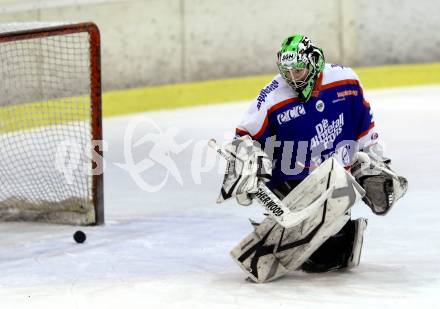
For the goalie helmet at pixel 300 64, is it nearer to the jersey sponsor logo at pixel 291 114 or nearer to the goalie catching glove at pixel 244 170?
the jersey sponsor logo at pixel 291 114

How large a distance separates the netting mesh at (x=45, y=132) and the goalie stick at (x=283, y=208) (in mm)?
1682

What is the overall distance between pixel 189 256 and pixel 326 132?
0.93 m

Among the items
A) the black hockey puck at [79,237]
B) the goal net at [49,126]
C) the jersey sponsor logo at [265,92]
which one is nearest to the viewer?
the jersey sponsor logo at [265,92]

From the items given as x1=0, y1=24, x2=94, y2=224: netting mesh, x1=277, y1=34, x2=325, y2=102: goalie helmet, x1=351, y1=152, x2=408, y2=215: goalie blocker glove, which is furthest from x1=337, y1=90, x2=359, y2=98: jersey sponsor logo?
x1=0, y1=24, x2=94, y2=224: netting mesh

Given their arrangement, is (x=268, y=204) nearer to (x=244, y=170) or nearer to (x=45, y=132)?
(x=244, y=170)

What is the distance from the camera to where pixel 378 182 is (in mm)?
4711

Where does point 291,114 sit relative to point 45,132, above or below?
above

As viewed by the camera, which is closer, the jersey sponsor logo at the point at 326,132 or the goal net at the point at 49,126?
the jersey sponsor logo at the point at 326,132

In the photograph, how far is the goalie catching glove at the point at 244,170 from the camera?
447 cm

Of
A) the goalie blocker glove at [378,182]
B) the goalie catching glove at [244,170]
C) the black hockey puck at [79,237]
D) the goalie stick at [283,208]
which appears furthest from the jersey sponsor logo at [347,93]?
the black hockey puck at [79,237]

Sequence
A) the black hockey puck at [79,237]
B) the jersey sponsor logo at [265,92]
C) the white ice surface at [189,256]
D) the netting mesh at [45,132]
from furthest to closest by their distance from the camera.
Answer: the netting mesh at [45,132] < the black hockey puck at [79,237] < the jersey sponsor logo at [265,92] < the white ice surface at [189,256]

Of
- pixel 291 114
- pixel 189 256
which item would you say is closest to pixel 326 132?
pixel 291 114

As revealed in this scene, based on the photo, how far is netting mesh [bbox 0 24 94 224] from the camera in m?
6.13

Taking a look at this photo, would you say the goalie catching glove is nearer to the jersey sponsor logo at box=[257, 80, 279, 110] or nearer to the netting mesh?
the jersey sponsor logo at box=[257, 80, 279, 110]
